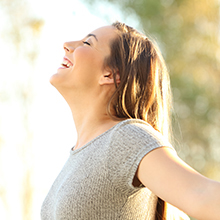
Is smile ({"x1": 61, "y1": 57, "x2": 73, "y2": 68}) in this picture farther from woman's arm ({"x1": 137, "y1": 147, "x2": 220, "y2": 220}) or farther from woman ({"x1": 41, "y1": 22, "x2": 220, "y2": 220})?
woman's arm ({"x1": 137, "y1": 147, "x2": 220, "y2": 220})

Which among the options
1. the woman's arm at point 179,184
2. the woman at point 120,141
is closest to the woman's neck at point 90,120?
the woman at point 120,141

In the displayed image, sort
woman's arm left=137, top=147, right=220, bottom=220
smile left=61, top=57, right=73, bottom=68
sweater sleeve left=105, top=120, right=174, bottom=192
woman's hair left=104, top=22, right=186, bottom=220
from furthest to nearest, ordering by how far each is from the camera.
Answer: smile left=61, top=57, right=73, bottom=68 → woman's hair left=104, top=22, right=186, bottom=220 → sweater sleeve left=105, top=120, right=174, bottom=192 → woman's arm left=137, top=147, right=220, bottom=220

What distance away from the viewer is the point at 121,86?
107 centimetres

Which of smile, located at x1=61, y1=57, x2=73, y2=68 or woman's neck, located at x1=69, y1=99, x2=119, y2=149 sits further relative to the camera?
smile, located at x1=61, y1=57, x2=73, y2=68

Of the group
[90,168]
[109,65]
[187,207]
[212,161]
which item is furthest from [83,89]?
[212,161]

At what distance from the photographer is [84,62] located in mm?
1129

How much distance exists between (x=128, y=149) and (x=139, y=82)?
30cm

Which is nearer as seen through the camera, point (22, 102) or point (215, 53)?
point (22, 102)

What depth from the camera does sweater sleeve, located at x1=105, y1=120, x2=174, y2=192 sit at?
31.7 inches

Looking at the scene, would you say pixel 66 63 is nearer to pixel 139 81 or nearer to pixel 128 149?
pixel 139 81

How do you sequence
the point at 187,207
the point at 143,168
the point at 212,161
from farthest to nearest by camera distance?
the point at 212,161 < the point at 143,168 < the point at 187,207

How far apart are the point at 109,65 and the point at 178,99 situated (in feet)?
13.2

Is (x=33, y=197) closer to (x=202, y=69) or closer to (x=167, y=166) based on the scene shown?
(x=202, y=69)

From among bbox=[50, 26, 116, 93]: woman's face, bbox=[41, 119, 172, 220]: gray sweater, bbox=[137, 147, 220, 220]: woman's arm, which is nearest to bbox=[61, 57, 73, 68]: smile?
bbox=[50, 26, 116, 93]: woman's face
